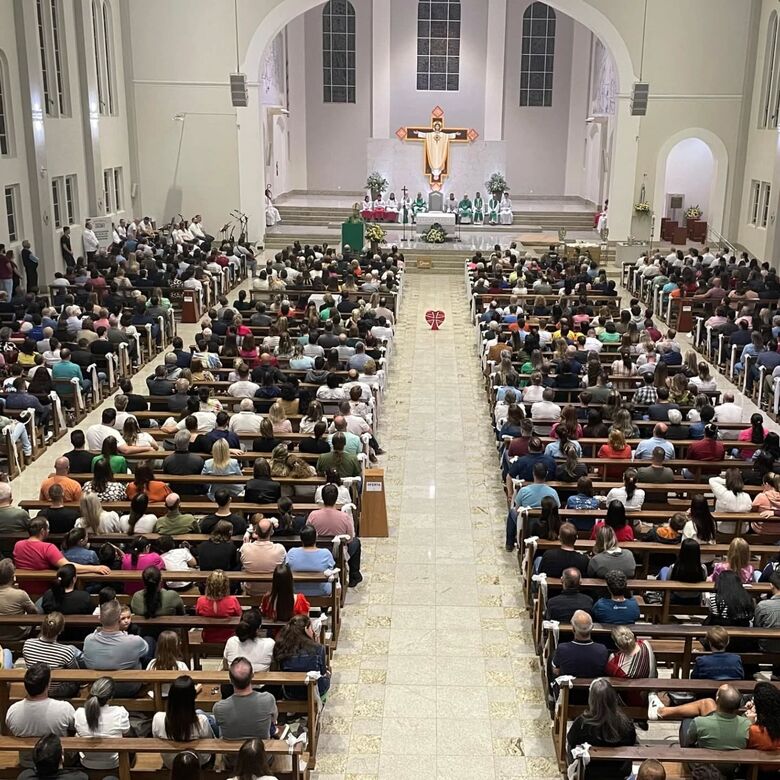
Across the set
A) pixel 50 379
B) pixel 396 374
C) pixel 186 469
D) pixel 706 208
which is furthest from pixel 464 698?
pixel 706 208

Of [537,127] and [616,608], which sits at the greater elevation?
[537,127]

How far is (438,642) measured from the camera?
27.5 feet

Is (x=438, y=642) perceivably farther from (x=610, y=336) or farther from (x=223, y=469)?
(x=610, y=336)

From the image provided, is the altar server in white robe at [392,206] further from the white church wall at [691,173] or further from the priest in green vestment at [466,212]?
the white church wall at [691,173]

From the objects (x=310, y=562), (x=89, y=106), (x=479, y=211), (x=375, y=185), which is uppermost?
(x=89, y=106)

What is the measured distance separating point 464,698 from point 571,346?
8.49 meters

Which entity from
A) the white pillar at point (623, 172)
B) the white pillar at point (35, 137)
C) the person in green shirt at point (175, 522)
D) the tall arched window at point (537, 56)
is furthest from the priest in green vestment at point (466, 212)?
the person in green shirt at point (175, 522)

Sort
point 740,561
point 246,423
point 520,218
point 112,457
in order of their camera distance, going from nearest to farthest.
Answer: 1. point 740,561
2. point 112,457
3. point 246,423
4. point 520,218

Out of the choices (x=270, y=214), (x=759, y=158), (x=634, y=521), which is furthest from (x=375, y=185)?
(x=634, y=521)

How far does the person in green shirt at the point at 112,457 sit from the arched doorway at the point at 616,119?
2033 cm

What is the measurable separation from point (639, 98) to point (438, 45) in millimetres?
13016

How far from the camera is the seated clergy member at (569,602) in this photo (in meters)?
7.22

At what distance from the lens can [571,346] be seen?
15.1m

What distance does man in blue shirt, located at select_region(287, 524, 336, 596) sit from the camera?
8.00m
